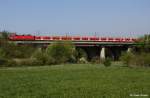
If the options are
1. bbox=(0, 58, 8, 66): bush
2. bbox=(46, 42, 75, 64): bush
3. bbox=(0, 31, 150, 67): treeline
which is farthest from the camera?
bbox=(46, 42, 75, 64): bush

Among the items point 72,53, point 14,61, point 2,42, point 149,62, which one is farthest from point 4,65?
point 149,62

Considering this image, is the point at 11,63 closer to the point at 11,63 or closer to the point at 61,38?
the point at 11,63

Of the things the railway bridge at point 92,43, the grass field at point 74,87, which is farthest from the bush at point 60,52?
the grass field at point 74,87

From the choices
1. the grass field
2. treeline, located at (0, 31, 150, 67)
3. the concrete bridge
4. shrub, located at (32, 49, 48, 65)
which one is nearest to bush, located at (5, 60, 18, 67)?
treeline, located at (0, 31, 150, 67)

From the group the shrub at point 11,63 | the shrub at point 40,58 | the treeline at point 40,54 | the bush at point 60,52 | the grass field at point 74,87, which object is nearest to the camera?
the grass field at point 74,87

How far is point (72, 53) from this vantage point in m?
88.7

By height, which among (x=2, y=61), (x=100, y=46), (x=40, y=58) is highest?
(x=100, y=46)

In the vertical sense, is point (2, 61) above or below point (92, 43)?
below

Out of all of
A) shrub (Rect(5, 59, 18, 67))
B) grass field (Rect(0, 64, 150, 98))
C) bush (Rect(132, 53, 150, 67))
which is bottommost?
shrub (Rect(5, 59, 18, 67))

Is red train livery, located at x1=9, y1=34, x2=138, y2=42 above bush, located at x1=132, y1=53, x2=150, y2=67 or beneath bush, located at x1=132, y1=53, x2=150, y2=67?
above

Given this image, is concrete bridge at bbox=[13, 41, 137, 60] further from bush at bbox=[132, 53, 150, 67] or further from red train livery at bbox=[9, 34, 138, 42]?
bush at bbox=[132, 53, 150, 67]

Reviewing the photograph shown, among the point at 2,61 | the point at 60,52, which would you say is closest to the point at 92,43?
the point at 60,52

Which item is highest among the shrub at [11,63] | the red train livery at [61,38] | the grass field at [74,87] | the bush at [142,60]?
the red train livery at [61,38]

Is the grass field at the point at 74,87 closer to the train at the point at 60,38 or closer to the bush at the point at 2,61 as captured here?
the bush at the point at 2,61
